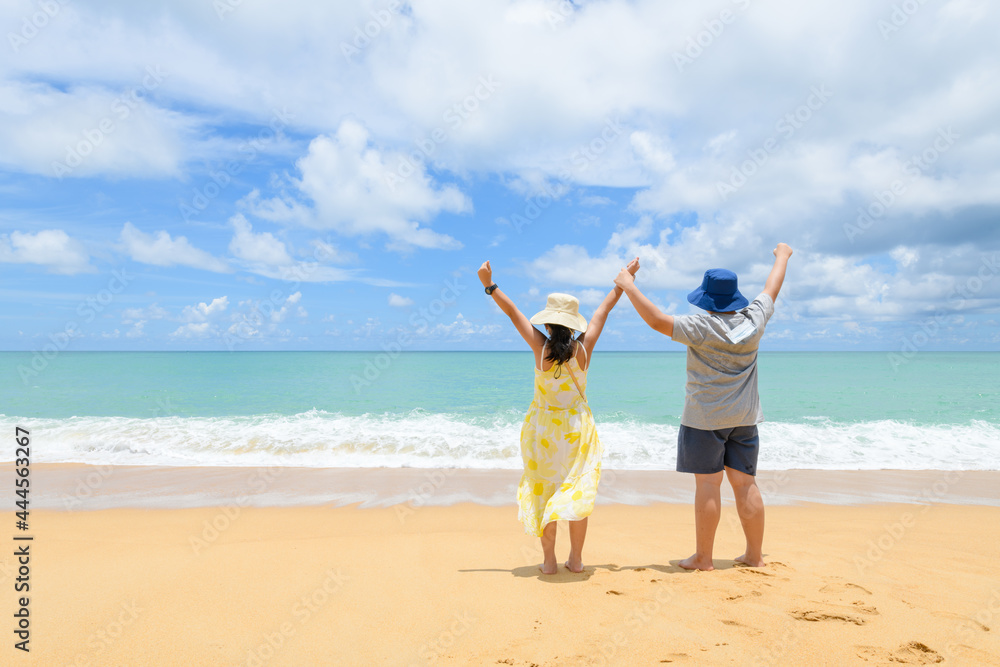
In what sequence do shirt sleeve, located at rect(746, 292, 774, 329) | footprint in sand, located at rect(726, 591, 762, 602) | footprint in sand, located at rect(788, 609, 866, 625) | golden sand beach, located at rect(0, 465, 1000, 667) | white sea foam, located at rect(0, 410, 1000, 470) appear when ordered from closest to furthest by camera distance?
1. golden sand beach, located at rect(0, 465, 1000, 667)
2. footprint in sand, located at rect(788, 609, 866, 625)
3. footprint in sand, located at rect(726, 591, 762, 602)
4. shirt sleeve, located at rect(746, 292, 774, 329)
5. white sea foam, located at rect(0, 410, 1000, 470)

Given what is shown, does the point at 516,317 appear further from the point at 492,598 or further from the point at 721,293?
the point at 492,598

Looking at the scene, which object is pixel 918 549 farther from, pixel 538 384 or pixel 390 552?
pixel 390 552

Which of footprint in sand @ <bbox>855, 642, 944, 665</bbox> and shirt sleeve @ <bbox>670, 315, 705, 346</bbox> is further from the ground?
shirt sleeve @ <bbox>670, 315, 705, 346</bbox>

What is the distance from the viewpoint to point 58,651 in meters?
2.59

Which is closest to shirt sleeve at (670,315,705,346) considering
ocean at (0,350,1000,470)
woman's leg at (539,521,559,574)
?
woman's leg at (539,521,559,574)

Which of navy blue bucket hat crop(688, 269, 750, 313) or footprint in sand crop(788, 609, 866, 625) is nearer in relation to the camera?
footprint in sand crop(788, 609, 866, 625)

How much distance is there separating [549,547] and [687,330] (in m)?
1.67

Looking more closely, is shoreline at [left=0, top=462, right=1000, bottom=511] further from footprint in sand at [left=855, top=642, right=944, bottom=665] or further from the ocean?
footprint in sand at [left=855, top=642, right=944, bottom=665]

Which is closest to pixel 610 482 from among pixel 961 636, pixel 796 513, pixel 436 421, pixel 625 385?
pixel 796 513

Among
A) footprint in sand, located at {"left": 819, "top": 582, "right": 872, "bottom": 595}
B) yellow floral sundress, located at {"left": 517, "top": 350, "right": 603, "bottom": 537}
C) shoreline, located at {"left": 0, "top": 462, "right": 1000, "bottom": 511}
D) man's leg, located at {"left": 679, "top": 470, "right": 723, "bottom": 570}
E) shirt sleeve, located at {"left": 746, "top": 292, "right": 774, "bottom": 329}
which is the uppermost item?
shirt sleeve, located at {"left": 746, "top": 292, "right": 774, "bottom": 329}

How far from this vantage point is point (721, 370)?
131 inches

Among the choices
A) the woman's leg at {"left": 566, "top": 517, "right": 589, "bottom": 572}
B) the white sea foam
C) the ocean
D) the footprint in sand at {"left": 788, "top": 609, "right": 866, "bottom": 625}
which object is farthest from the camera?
the ocean

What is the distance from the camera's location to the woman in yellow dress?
3336 mm

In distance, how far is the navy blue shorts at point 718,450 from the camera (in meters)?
3.37
